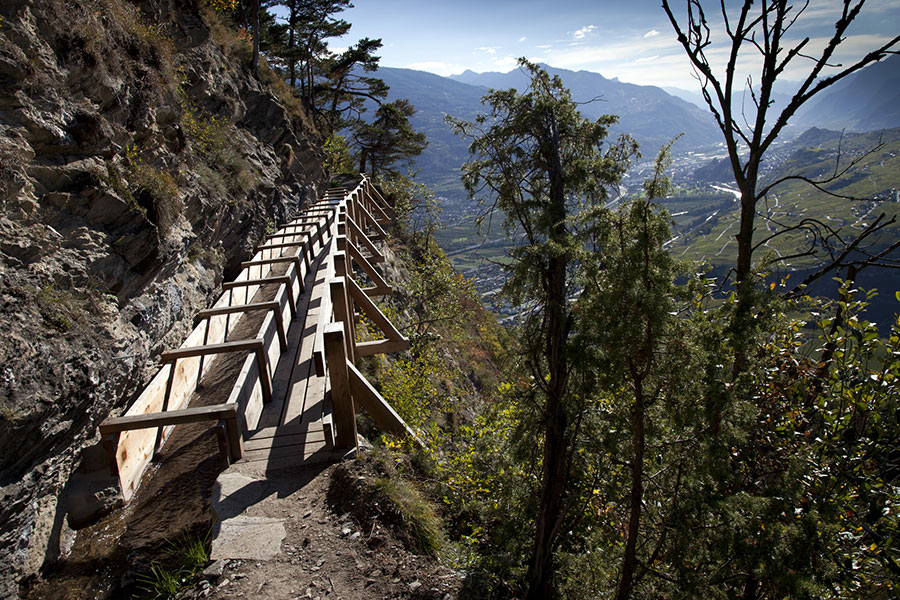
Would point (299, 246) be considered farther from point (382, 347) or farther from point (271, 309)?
point (271, 309)

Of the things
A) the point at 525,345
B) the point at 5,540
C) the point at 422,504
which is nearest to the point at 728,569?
the point at 525,345

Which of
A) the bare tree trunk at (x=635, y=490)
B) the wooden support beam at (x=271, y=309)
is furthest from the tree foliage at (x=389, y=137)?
the bare tree trunk at (x=635, y=490)

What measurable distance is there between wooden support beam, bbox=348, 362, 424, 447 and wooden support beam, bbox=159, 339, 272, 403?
3.04 ft

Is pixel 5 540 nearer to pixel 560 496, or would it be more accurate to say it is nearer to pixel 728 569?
pixel 560 496

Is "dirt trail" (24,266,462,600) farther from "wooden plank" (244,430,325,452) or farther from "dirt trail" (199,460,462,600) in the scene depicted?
"wooden plank" (244,430,325,452)

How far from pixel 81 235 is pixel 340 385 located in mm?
3694

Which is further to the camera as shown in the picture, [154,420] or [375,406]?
[375,406]

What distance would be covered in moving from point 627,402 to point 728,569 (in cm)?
118

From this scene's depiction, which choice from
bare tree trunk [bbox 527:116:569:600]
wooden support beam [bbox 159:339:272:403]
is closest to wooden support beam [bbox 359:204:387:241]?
wooden support beam [bbox 159:339:272:403]

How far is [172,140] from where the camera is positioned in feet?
29.1

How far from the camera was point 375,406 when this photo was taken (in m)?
5.39

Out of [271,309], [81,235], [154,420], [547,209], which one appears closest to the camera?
[547,209]

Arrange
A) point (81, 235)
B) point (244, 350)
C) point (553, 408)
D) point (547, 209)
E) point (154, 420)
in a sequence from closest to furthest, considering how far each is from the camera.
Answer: point (553, 408), point (547, 209), point (154, 420), point (244, 350), point (81, 235)

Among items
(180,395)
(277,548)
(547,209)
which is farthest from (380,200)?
(277,548)
